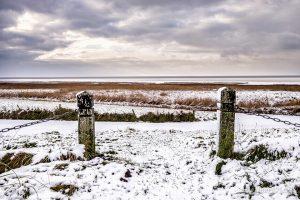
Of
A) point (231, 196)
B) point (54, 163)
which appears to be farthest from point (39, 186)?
point (231, 196)

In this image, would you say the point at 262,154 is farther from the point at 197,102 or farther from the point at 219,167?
the point at 197,102

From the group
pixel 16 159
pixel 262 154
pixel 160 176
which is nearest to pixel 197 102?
pixel 262 154

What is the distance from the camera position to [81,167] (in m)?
6.64

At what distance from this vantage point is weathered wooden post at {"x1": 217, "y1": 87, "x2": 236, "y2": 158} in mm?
7539

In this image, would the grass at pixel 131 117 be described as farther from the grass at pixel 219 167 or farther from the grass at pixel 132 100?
the grass at pixel 219 167

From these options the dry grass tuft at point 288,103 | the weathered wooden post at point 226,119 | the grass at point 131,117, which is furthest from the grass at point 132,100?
the weathered wooden post at point 226,119

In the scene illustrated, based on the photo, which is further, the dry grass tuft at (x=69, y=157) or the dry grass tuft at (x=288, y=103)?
the dry grass tuft at (x=288, y=103)

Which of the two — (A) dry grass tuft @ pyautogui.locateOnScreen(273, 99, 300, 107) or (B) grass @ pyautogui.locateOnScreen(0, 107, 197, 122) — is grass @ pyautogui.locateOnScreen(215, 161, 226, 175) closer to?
(B) grass @ pyautogui.locateOnScreen(0, 107, 197, 122)

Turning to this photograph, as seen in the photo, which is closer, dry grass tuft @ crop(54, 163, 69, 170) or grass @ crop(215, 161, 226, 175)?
dry grass tuft @ crop(54, 163, 69, 170)

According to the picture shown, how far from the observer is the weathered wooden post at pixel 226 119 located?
24.7 feet

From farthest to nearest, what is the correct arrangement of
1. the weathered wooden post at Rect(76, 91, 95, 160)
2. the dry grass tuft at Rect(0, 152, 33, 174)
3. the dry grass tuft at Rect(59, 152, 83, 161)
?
the weathered wooden post at Rect(76, 91, 95, 160) → the dry grass tuft at Rect(59, 152, 83, 161) → the dry grass tuft at Rect(0, 152, 33, 174)

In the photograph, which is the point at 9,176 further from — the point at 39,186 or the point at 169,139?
the point at 169,139

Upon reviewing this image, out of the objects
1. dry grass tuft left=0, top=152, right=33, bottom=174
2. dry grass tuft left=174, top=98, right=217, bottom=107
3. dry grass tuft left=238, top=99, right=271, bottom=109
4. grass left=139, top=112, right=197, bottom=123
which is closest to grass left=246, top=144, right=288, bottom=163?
dry grass tuft left=0, top=152, right=33, bottom=174

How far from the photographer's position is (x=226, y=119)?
7.55 metres
